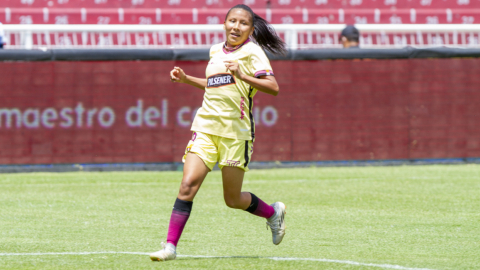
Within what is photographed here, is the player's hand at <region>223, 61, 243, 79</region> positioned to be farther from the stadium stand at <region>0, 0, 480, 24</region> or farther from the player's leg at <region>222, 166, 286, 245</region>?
the stadium stand at <region>0, 0, 480, 24</region>

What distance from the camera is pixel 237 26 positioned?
5641 mm

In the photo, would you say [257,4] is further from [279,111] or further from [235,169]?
[235,169]

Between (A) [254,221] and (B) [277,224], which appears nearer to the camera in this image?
(B) [277,224]

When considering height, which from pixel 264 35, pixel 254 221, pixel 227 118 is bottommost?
pixel 254 221

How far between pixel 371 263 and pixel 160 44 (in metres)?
11.2

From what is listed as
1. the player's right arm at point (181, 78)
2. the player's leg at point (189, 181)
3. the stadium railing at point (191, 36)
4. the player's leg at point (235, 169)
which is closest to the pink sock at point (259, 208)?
the player's leg at point (235, 169)

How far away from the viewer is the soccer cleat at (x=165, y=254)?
5.29 meters

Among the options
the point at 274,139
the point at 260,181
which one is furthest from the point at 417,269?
the point at 274,139

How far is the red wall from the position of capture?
41.1ft

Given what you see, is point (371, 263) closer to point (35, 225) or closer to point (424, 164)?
point (35, 225)

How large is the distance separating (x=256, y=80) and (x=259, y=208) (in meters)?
1.18

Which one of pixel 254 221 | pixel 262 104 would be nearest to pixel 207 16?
pixel 262 104

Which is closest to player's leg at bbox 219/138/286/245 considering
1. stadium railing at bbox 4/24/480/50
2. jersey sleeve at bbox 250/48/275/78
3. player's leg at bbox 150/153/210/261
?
player's leg at bbox 150/153/210/261

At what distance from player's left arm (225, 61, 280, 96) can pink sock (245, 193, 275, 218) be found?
982 mm
